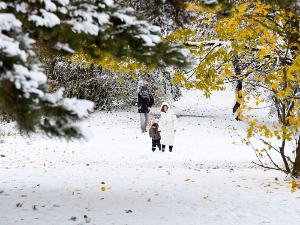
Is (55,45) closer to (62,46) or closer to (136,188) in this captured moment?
(62,46)

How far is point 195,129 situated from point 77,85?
27.4ft

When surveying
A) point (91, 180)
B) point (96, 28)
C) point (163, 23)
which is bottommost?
point (91, 180)

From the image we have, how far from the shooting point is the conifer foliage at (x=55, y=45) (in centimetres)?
214

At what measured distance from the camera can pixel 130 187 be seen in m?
5.41

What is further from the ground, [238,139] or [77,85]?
[77,85]

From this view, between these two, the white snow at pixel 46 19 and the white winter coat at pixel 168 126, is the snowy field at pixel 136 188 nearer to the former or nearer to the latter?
the white winter coat at pixel 168 126

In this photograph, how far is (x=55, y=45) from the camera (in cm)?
284

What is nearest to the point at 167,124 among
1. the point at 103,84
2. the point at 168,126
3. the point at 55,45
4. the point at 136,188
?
the point at 168,126

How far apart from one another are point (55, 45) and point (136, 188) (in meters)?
3.27

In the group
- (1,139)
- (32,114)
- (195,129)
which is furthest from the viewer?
(195,129)

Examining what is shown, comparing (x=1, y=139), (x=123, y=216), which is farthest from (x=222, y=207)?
(x=1, y=139)

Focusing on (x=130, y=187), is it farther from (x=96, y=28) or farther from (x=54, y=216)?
(x=96, y=28)

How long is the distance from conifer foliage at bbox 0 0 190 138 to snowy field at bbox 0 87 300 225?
1.15ft

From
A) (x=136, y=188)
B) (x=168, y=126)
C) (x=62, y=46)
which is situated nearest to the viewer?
(x=62, y=46)
